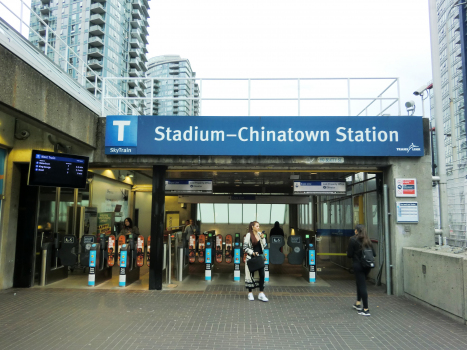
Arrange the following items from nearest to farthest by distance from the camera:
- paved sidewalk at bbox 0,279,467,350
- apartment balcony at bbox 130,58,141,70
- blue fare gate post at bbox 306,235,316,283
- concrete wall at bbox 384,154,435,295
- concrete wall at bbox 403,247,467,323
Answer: paved sidewalk at bbox 0,279,467,350 → concrete wall at bbox 403,247,467,323 → concrete wall at bbox 384,154,435,295 → blue fare gate post at bbox 306,235,316,283 → apartment balcony at bbox 130,58,141,70

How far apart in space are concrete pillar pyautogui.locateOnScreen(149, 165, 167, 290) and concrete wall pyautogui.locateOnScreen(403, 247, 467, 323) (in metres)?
5.50

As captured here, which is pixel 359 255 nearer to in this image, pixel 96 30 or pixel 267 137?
pixel 267 137

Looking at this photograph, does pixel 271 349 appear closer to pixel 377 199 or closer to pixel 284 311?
pixel 284 311

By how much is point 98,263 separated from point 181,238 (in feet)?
10.8

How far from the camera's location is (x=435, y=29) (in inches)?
325

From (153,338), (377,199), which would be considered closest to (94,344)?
(153,338)

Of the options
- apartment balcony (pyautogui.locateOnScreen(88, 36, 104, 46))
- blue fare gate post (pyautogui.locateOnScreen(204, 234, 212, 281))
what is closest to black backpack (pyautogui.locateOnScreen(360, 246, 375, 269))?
blue fare gate post (pyautogui.locateOnScreen(204, 234, 212, 281))

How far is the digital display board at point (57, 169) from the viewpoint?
696cm

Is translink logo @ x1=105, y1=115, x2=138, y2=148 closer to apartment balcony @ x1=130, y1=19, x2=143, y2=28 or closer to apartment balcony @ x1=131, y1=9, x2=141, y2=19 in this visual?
apartment balcony @ x1=130, y1=19, x2=143, y2=28

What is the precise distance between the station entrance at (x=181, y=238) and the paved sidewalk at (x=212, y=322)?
107 cm

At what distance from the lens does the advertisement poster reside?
1207 centimetres

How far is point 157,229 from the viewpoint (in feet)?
27.2

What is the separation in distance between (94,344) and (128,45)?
258 ft

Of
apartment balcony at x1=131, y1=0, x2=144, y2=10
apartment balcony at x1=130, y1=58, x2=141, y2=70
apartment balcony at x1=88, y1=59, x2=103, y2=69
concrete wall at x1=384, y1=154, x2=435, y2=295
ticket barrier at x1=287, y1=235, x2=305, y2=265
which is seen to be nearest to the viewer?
concrete wall at x1=384, y1=154, x2=435, y2=295
